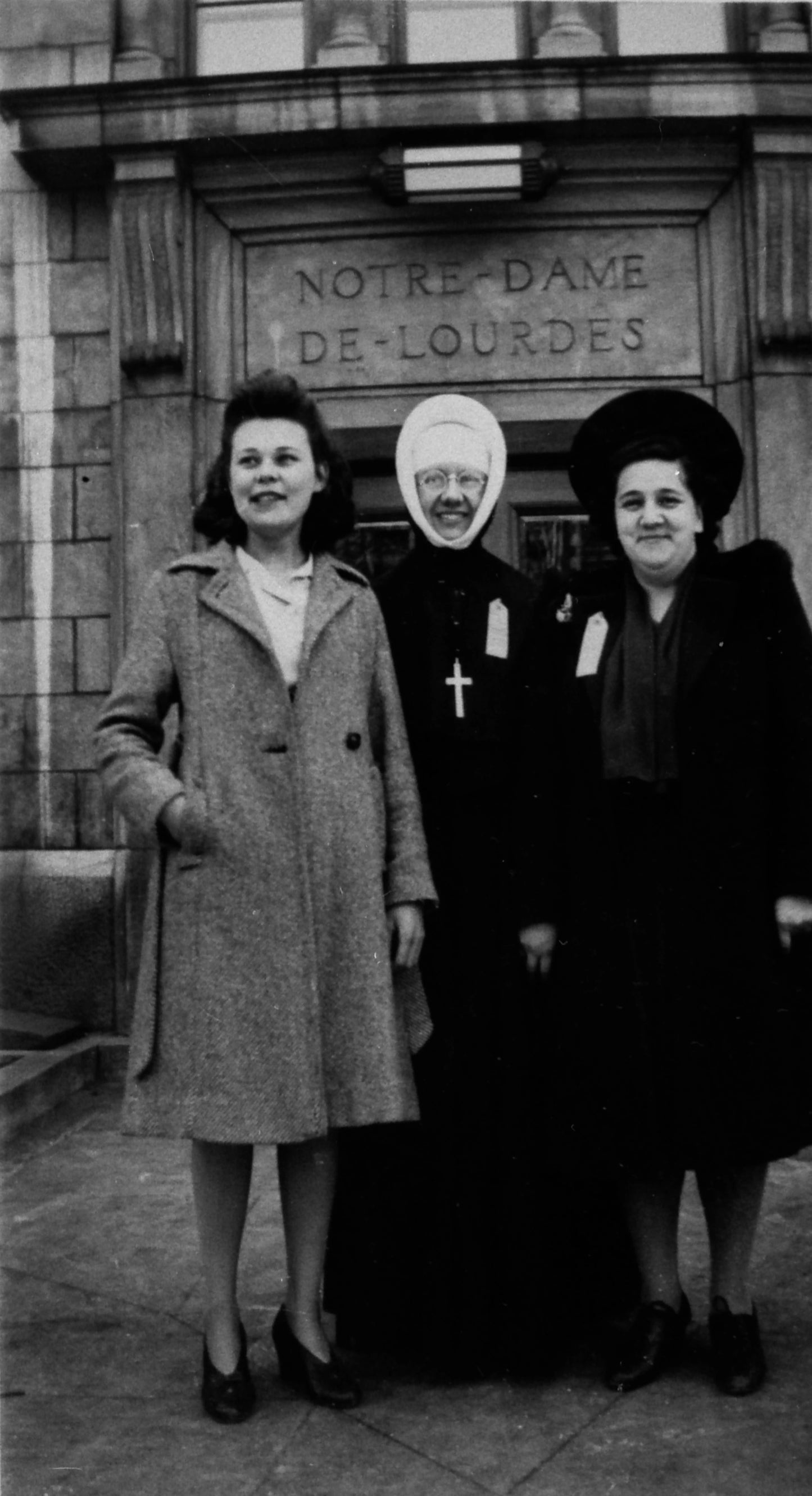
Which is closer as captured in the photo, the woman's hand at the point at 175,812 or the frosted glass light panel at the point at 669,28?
the woman's hand at the point at 175,812

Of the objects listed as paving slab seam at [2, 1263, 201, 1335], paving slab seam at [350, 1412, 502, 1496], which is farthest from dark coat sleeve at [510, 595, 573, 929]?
paving slab seam at [2, 1263, 201, 1335]

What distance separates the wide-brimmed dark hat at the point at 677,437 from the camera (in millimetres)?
3109

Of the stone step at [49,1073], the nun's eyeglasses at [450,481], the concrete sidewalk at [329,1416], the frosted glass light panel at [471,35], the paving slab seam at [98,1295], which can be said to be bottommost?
the paving slab seam at [98,1295]

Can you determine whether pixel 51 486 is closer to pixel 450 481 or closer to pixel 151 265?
pixel 151 265

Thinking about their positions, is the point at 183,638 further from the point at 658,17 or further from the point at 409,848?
the point at 658,17

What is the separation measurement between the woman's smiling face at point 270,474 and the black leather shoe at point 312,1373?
5.29ft

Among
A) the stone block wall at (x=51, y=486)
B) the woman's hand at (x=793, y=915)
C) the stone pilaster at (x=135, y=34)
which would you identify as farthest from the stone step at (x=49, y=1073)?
the stone pilaster at (x=135, y=34)

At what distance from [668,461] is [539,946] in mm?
1047

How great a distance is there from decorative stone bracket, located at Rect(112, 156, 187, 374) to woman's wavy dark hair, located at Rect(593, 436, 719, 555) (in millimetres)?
3628

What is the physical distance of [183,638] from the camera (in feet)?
9.61

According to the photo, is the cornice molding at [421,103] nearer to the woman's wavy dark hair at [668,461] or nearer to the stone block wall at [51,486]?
the stone block wall at [51,486]

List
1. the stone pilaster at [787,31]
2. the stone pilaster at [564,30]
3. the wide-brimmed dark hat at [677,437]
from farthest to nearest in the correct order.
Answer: the stone pilaster at [564,30] < the stone pilaster at [787,31] < the wide-brimmed dark hat at [677,437]

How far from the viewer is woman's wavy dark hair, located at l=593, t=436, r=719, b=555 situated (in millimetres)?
3090

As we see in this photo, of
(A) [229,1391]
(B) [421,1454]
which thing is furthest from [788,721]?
(A) [229,1391]
